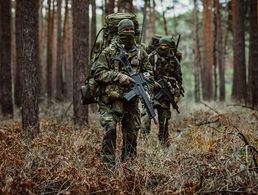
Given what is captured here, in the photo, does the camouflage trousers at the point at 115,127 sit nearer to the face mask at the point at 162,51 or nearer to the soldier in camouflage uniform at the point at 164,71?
the soldier in camouflage uniform at the point at 164,71

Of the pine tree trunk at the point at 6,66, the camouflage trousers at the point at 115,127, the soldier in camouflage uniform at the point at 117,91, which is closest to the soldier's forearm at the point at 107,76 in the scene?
the soldier in camouflage uniform at the point at 117,91

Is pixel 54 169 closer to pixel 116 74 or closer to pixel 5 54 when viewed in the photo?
pixel 116 74

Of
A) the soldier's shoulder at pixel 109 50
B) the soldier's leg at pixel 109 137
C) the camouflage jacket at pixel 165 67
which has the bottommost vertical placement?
the soldier's leg at pixel 109 137

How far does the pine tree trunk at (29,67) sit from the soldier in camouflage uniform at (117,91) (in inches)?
72.5

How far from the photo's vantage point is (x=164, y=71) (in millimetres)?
8367

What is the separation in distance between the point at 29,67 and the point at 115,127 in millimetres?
2344

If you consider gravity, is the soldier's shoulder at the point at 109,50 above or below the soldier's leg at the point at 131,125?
above

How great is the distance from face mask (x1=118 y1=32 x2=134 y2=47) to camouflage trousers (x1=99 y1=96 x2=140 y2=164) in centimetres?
87

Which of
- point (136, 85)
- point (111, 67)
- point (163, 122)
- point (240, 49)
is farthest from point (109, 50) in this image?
point (240, 49)

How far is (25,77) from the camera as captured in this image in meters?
7.44

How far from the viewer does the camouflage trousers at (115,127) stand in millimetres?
5895

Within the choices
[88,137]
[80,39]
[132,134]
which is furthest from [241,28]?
[132,134]

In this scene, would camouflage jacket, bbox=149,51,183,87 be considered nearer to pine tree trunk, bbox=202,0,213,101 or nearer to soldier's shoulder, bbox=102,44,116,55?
soldier's shoulder, bbox=102,44,116,55

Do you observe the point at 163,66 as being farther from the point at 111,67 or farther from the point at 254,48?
the point at 254,48
